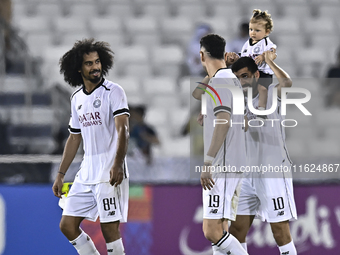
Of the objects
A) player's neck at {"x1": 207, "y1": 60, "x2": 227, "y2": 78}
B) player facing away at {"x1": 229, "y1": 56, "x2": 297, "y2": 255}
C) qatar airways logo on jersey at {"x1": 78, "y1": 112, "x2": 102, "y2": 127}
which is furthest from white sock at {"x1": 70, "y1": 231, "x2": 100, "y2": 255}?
player's neck at {"x1": 207, "y1": 60, "x2": 227, "y2": 78}

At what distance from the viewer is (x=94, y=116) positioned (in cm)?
414

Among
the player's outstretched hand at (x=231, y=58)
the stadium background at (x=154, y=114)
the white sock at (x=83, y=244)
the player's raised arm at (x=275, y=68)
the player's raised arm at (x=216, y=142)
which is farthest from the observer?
the stadium background at (x=154, y=114)

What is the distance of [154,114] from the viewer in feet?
24.0

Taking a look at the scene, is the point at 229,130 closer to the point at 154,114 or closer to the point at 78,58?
the point at 78,58

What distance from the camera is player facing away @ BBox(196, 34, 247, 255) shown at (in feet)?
12.8

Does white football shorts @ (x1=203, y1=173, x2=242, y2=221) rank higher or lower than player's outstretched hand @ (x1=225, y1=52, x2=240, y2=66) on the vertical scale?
lower

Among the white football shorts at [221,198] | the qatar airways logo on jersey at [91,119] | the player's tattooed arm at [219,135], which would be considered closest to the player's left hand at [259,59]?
the player's tattooed arm at [219,135]

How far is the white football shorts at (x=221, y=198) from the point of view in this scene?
3961mm

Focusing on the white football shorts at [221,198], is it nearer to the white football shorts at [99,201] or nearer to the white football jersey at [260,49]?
the white football shorts at [99,201]

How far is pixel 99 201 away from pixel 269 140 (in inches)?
56.4

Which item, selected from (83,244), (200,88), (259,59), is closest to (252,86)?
(259,59)

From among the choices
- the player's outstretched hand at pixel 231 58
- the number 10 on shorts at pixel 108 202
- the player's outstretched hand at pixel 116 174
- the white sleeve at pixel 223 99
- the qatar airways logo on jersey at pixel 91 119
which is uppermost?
the player's outstretched hand at pixel 231 58

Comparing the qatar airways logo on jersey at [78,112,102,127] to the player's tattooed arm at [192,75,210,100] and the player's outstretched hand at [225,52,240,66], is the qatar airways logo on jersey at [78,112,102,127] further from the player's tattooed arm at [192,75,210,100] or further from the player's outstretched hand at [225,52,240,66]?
the player's outstretched hand at [225,52,240,66]

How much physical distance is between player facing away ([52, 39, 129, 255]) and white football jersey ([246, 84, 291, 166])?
104 centimetres
